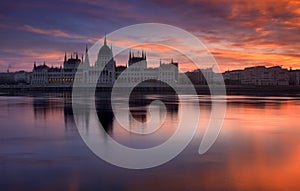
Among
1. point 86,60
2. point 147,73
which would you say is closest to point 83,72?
point 86,60

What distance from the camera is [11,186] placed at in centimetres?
824

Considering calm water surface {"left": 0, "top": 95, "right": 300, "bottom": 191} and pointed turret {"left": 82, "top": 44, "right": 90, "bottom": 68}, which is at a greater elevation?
pointed turret {"left": 82, "top": 44, "right": 90, "bottom": 68}

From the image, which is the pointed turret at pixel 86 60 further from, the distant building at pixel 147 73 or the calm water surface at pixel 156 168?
the calm water surface at pixel 156 168

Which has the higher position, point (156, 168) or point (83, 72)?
point (83, 72)

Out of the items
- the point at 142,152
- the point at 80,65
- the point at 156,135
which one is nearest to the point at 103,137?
the point at 156,135

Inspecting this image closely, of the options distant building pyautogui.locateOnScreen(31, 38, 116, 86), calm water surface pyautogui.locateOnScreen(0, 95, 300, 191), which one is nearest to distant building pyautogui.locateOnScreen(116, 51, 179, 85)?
distant building pyautogui.locateOnScreen(31, 38, 116, 86)

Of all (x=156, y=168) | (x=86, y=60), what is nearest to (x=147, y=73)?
(x=86, y=60)

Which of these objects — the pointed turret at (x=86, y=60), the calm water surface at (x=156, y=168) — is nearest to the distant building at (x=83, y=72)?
the pointed turret at (x=86, y=60)

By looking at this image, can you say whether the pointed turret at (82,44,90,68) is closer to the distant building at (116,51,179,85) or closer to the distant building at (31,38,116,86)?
the distant building at (31,38,116,86)

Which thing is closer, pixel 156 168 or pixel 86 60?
pixel 156 168

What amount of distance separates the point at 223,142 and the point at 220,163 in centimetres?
382

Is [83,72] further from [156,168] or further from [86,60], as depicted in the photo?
[156,168]

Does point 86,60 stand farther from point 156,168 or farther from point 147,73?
point 156,168

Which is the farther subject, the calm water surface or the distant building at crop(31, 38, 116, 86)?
the distant building at crop(31, 38, 116, 86)
